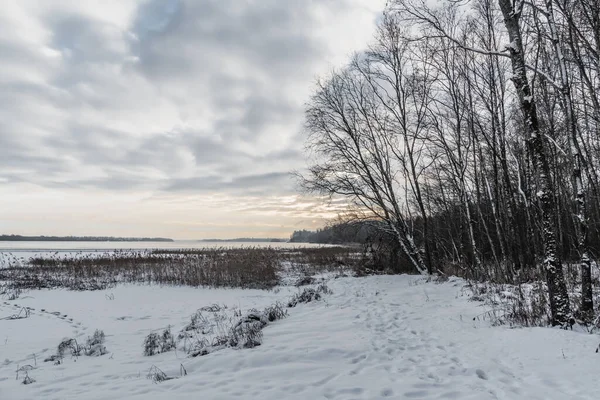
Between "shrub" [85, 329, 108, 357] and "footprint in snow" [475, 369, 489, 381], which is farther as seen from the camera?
"shrub" [85, 329, 108, 357]

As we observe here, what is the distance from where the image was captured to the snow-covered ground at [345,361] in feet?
13.2

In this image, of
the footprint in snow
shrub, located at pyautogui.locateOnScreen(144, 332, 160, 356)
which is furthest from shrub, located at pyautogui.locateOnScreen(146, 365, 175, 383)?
the footprint in snow

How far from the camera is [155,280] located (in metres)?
17.4

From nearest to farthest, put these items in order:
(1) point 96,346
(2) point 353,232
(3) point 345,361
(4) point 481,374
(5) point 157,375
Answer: (4) point 481,374
(5) point 157,375
(3) point 345,361
(1) point 96,346
(2) point 353,232

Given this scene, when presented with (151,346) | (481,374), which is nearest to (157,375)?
(151,346)

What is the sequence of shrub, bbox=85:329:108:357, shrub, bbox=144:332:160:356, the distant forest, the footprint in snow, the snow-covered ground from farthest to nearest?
the distant forest → shrub, bbox=85:329:108:357 → shrub, bbox=144:332:160:356 → the footprint in snow → the snow-covered ground

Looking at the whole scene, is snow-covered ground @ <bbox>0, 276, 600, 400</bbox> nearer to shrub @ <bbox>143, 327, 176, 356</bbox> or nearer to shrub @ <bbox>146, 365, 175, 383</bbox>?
shrub @ <bbox>146, 365, 175, 383</bbox>

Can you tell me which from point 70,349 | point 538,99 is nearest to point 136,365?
point 70,349

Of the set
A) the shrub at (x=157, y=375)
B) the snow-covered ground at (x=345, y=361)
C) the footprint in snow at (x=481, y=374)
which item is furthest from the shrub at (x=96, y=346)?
the footprint in snow at (x=481, y=374)

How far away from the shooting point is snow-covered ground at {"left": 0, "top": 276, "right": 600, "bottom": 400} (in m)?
4.02

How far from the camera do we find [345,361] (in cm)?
502

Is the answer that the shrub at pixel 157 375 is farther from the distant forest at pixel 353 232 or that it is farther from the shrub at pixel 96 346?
the distant forest at pixel 353 232

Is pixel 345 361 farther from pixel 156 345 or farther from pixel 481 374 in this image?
pixel 156 345

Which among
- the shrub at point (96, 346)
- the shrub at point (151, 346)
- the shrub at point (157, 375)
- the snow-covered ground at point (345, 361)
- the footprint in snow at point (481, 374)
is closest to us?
the snow-covered ground at point (345, 361)
